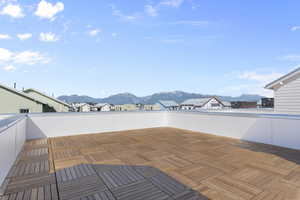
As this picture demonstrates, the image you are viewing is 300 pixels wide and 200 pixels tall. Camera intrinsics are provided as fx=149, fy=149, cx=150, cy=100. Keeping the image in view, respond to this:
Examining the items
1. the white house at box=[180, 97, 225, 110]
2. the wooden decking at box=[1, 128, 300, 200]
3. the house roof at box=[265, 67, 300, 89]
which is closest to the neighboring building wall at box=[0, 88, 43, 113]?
the wooden decking at box=[1, 128, 300, 200]

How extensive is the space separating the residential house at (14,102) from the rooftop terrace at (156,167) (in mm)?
6325

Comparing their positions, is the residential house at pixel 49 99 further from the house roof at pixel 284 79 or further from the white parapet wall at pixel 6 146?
the house roof at pixel 284 79

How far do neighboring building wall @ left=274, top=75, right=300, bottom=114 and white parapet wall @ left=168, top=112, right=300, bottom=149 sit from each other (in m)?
1.65

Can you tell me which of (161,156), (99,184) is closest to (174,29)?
(161,156)

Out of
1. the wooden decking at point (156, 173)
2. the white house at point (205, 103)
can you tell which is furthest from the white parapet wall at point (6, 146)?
the white house at point (205, 103)

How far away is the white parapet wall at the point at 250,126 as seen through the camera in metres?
3.23

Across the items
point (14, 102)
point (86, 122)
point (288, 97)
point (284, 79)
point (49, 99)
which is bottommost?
point (86, 122)

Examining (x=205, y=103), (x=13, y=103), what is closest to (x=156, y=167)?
(x=13, y=103)

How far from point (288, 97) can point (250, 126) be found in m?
1.96

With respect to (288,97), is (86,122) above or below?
below

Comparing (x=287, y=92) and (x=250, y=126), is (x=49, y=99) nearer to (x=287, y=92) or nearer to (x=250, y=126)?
(x=250, y=126)

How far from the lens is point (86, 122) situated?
4.93 m

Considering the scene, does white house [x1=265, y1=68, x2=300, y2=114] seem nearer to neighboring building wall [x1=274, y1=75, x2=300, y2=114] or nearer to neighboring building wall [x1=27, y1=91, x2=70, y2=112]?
neighboring building wall [x1=274, y1=75, x2=300, y2=114]

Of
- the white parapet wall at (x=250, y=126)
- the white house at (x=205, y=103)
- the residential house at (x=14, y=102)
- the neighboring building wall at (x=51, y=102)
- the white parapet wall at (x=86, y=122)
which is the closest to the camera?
the white parapet wall at (x=250, y=126)
